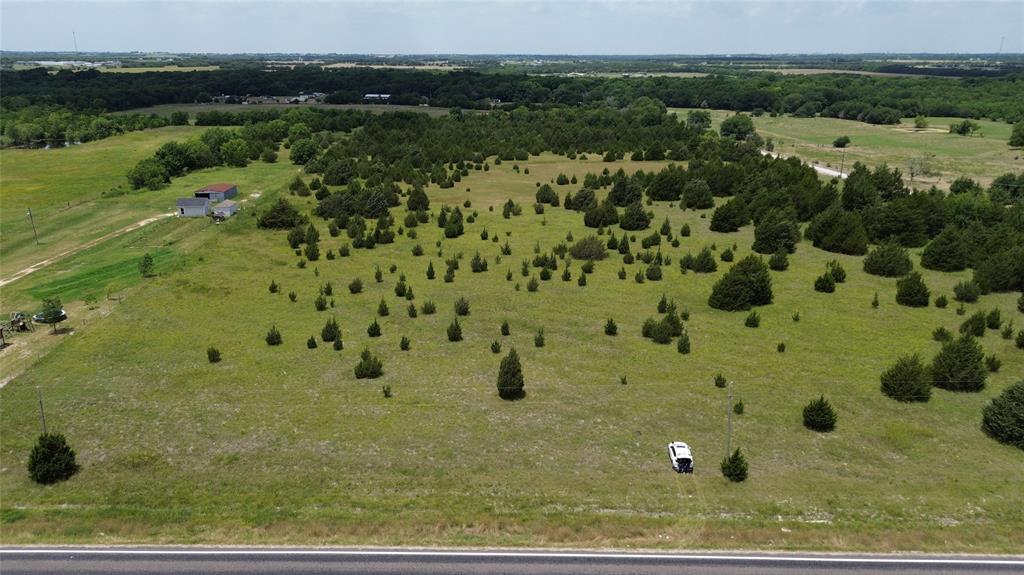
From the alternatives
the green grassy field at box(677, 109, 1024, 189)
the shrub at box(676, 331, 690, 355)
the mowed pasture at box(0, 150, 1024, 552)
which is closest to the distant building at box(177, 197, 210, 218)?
the mowed pasture at box(0, 150, 1024, 552)

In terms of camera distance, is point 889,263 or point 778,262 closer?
point 889,263

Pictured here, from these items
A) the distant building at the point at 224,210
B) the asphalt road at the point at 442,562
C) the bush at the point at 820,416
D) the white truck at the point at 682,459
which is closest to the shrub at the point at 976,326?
the bush at the point at 820,416

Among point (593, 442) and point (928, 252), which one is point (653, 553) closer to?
point (593, 442)

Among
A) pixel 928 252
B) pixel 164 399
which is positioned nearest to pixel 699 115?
pixel 928 252

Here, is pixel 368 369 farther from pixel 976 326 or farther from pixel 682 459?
pixel 976 326

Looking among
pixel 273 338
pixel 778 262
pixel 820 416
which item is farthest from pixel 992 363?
pixel 273 338

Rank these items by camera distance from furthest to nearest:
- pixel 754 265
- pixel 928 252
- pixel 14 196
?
pixel 14 196
pixel 928 252
pixel 754 265
